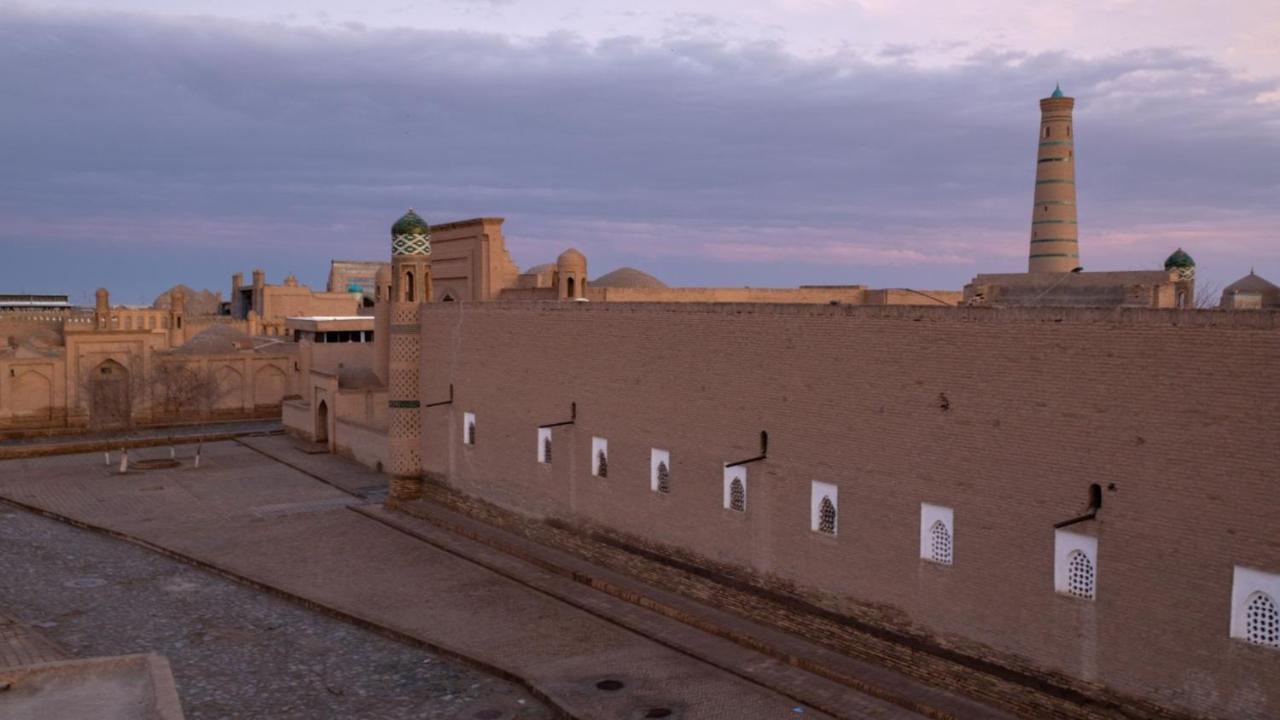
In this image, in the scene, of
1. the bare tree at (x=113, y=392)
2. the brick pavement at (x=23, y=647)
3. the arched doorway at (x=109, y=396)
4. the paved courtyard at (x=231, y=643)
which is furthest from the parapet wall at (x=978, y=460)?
the bare tree at (x=113, y=392)

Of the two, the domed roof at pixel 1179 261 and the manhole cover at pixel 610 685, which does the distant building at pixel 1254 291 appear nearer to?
the domed roof at pixel 1179 261

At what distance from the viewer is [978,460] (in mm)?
9359

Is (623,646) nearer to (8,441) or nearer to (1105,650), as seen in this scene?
(1105,650)

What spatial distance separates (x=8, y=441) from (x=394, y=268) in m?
15.5

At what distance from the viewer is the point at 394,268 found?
19.9 m

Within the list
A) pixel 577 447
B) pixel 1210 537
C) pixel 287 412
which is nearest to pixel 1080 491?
pixel 1210 537

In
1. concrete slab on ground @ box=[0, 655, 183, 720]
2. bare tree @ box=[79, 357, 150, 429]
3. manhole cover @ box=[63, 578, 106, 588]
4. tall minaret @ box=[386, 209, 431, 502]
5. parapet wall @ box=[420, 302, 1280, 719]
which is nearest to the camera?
concrete slab on ground @ box=[0, 655, 183, 720]

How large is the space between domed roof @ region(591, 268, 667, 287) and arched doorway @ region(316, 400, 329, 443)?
27.4 ft

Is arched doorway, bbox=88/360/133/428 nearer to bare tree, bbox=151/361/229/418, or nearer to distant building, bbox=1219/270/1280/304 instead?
bare tree, bbox=151/361/229/418

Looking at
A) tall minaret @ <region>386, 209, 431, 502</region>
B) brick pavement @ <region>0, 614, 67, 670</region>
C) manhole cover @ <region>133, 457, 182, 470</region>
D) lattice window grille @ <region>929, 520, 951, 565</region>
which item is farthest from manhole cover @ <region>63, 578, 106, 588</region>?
Result: lattice window grille @ <region>929, 520, 951, 565</region>

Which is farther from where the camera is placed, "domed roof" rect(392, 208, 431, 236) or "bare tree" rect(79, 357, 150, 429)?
"bare tree" rect(79, 357, 150, 429)

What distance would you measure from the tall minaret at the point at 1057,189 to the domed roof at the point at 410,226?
49.7 feet

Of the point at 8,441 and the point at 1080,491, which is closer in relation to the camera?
the point at 1080,491

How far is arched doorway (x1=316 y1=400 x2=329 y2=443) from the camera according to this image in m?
26.8
